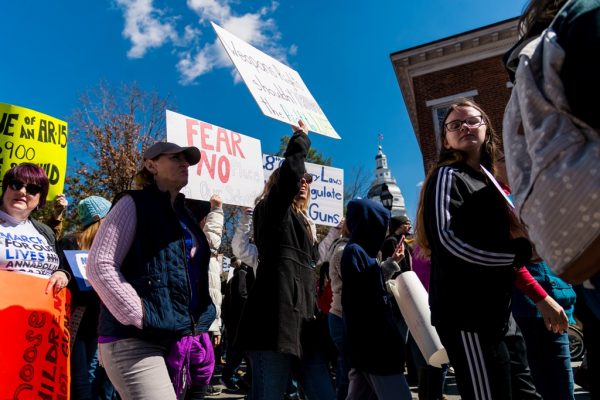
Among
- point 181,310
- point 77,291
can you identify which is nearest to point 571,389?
point 181,310

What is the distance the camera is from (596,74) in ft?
3.77

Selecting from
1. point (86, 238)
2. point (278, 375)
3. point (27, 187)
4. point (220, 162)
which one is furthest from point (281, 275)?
point (220, 162)

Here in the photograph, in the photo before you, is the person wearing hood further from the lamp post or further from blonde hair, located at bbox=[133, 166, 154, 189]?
the lamp post

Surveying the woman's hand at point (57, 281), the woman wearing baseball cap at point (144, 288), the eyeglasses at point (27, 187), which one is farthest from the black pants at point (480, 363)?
the eyeglasses at point (27, 187)

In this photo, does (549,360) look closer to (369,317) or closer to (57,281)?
(369,317)

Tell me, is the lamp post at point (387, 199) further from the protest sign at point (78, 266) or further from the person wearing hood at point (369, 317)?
the protest sign at point (78, 266)

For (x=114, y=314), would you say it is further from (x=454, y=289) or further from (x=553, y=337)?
(x=553, y=337)

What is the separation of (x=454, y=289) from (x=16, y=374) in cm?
246

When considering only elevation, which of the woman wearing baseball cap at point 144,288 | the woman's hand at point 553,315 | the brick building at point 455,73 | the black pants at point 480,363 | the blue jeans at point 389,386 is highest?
the brick building at point 455,73

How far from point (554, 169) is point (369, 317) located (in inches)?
78.1

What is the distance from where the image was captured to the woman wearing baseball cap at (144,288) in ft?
7.47

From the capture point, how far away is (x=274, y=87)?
162 inches

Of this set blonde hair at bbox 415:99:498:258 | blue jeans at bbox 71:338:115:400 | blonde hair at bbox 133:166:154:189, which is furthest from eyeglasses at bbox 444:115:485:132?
blue jeans at bbox 71:338:115:400

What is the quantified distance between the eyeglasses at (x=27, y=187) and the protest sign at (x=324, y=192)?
3.87 m
